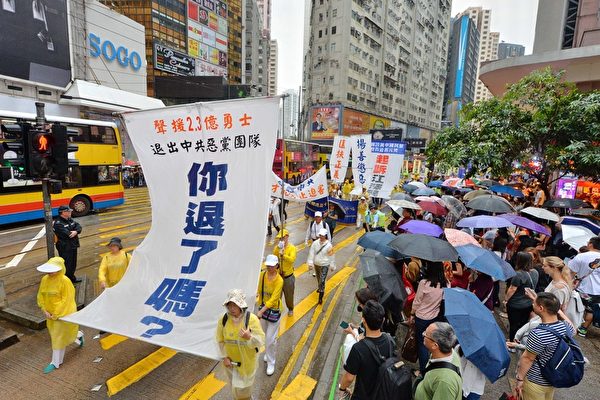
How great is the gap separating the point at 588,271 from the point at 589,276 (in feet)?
0.29

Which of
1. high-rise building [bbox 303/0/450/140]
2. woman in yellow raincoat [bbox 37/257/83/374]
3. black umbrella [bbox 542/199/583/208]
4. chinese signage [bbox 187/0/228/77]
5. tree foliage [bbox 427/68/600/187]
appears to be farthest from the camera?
chinese signage [bbox 187/0/228/77]

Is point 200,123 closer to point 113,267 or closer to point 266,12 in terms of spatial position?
point 113,267

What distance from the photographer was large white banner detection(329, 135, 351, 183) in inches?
571

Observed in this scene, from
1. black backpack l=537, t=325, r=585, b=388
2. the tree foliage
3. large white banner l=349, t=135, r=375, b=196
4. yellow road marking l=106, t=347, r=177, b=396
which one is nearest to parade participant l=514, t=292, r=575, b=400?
black backpack l=537, t=325, r=585, b=388

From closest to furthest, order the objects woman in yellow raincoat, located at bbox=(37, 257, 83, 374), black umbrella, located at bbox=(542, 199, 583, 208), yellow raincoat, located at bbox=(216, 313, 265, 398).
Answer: yellow raincoat, located at bbox=(216, 313, 265, 398)
woman in yellow raincoat, located at bbox=(37, 257, 83, 374)
black umbrella, located at bbox=(542, 199, 583, 208)

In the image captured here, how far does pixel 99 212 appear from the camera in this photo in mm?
16172

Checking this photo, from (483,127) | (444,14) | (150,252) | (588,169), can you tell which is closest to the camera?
(150,252)

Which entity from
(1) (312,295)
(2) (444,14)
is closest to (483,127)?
(1) (312,295)

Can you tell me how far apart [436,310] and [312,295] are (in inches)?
145

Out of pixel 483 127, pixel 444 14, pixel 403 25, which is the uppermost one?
pixel 444 14

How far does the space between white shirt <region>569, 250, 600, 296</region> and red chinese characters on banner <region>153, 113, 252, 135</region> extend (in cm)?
602

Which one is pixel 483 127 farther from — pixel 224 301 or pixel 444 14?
pixel 444 14

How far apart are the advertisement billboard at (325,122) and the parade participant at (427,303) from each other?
47.5 meters

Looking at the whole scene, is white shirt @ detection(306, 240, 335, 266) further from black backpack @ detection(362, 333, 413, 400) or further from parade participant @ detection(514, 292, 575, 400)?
black backpack @ detection(362, 333, 413, 400)
